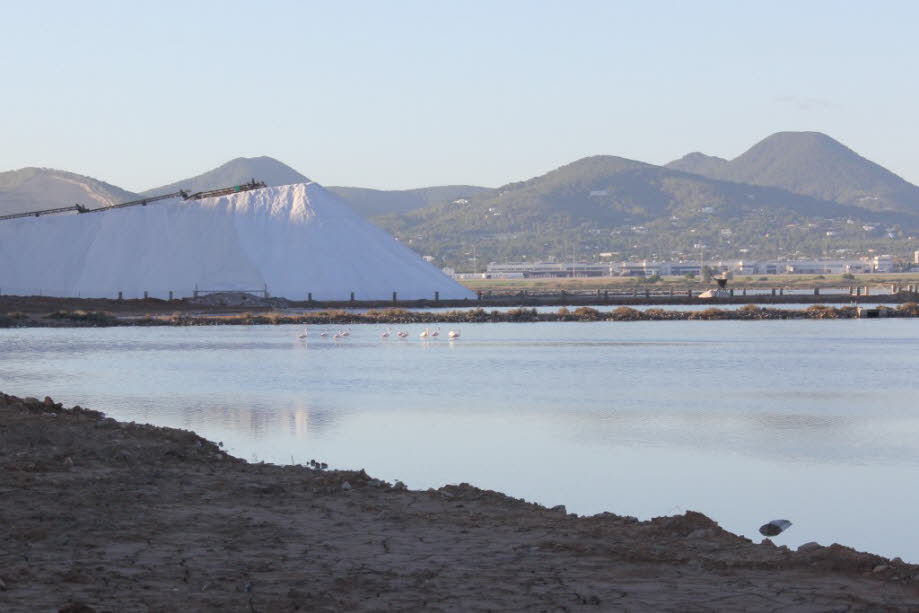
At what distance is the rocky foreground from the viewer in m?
5.87

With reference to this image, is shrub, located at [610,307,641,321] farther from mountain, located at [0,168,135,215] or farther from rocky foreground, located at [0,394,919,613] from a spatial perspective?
mountain, located at [0,168,135,215]

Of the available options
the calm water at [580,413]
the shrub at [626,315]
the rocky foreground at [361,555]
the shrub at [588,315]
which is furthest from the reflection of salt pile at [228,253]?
the rocky foreground at [361,555]

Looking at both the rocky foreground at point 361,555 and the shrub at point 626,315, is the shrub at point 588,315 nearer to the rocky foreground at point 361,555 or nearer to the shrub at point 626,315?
the shrub at point 626,315

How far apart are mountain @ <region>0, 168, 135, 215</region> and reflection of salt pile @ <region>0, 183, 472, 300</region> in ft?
257

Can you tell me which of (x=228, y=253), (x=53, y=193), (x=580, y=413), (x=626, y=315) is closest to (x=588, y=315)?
(x=626, y=315)

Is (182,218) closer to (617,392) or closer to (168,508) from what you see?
(617,392)

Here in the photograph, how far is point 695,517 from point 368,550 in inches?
85.8

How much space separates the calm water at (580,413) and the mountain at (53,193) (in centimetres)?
11840

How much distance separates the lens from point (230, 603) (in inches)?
226

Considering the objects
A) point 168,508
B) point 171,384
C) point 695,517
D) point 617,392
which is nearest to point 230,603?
point 168,508

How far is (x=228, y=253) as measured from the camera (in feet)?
204

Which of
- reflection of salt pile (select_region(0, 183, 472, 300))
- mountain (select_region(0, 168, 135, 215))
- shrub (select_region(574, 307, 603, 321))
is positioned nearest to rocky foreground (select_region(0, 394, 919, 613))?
shrub (select_region(574, 307, 603, 321))

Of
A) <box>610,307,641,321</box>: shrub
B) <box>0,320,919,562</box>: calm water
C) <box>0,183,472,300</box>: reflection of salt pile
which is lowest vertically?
<box>0,320,919,562</box>: calm water

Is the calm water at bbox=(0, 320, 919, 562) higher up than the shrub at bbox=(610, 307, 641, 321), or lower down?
lower down
